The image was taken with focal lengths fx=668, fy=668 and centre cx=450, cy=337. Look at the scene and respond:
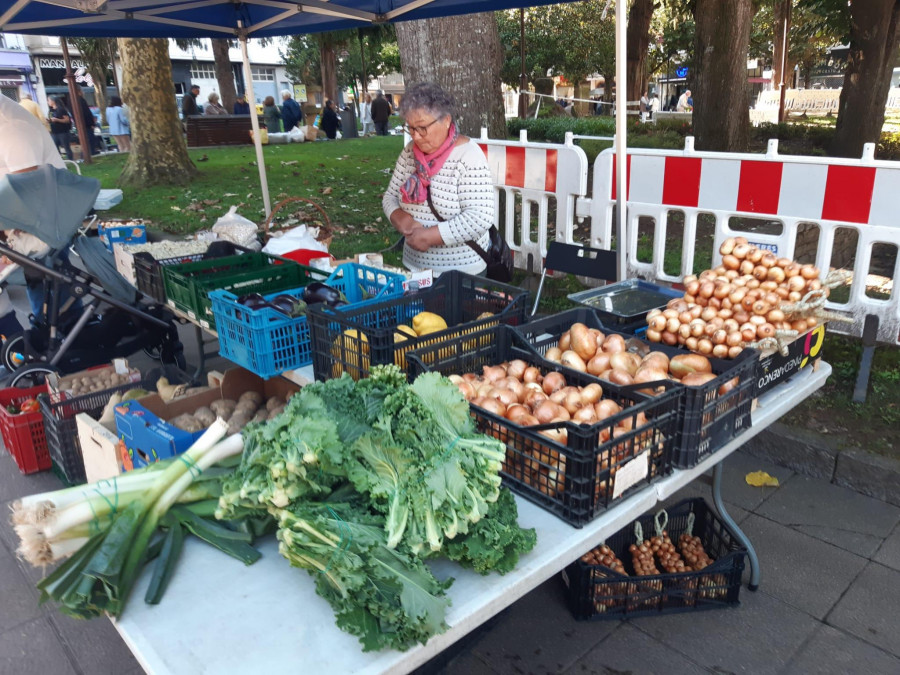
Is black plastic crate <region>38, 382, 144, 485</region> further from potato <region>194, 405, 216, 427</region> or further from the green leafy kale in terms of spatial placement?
the green leafy kale

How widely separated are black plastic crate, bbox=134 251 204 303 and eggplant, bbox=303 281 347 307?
1268 millimetres

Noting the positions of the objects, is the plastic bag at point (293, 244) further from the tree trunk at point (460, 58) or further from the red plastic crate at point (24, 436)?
the tree trunk at point (460, 58)

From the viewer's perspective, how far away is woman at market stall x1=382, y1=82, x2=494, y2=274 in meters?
3.57

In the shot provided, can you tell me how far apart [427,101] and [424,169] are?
385 millimetres

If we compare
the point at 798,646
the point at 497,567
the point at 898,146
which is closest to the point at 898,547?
the point at 798,646

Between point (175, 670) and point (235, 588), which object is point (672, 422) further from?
point (175, 670)

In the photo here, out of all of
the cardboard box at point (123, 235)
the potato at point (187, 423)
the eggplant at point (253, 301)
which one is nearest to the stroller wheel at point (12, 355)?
the cardboard box at point (123, 235)

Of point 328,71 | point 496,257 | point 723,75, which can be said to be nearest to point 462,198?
point 496,257

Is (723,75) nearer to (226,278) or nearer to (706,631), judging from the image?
(226,278)

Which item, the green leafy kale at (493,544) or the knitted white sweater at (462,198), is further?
the knitted white sweater at (462,198)

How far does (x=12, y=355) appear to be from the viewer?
482 cm

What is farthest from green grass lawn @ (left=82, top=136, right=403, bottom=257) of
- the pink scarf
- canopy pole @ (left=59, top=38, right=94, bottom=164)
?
the pink scarf

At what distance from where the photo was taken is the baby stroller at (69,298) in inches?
158

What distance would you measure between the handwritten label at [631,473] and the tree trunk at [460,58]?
5027 mm
